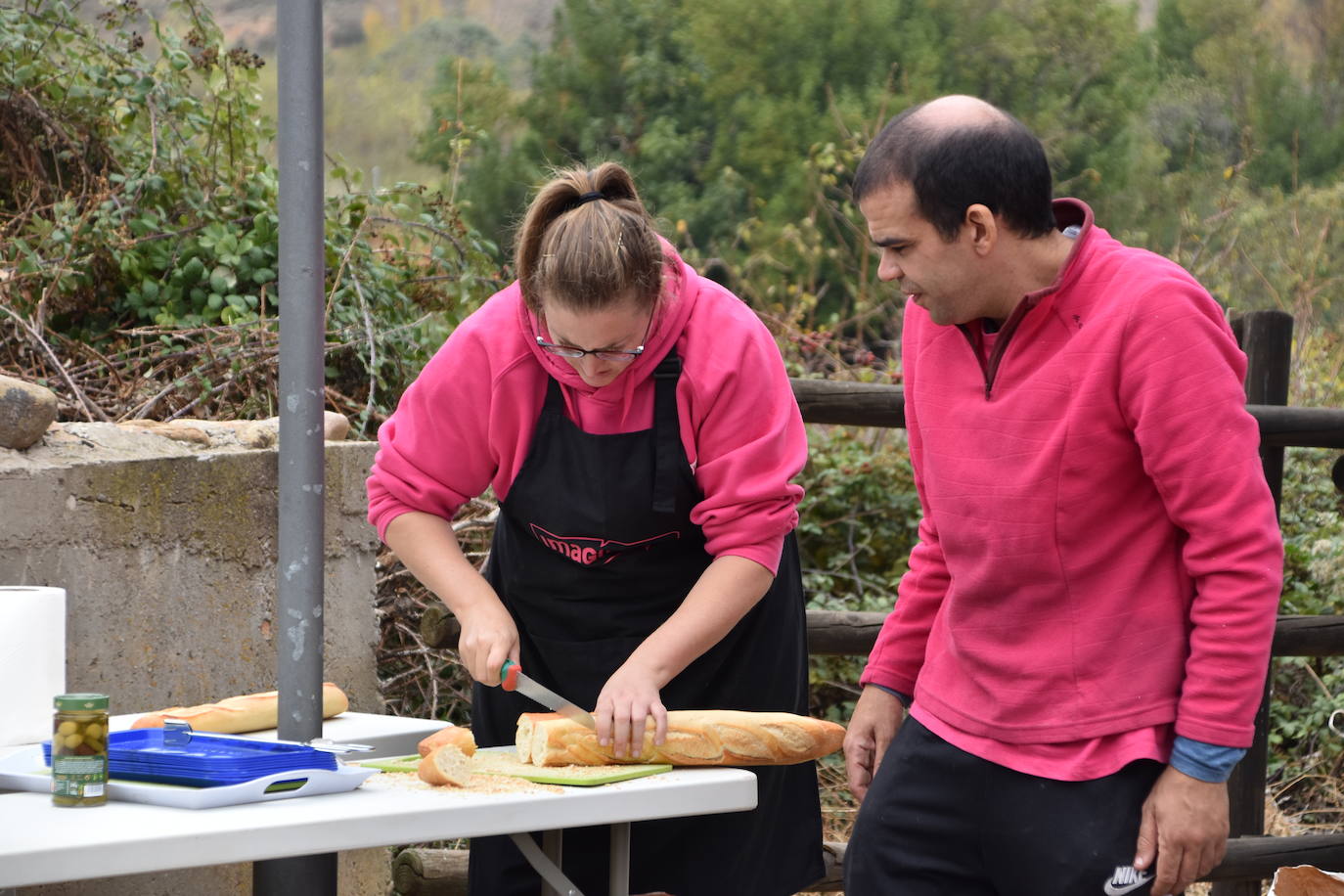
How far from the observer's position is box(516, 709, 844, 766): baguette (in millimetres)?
2152

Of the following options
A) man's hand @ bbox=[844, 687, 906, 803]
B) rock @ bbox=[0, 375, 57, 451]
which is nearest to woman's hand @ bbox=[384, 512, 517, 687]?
man's hand @ bbox=[844, 687, 906, 803]

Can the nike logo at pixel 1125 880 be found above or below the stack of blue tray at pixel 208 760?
below

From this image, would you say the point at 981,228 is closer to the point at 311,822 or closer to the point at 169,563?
the point at 311,822

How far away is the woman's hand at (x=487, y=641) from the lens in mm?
2225

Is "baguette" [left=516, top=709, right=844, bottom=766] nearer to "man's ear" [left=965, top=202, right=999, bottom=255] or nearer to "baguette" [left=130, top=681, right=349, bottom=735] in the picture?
"baguette" [left=130, top=681, right=349, bottom=735]

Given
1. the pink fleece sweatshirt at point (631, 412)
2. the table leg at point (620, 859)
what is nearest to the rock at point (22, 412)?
the pink fleece sweatshirt at point (631, 412)

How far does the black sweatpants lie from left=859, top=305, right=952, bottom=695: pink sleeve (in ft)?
0.49

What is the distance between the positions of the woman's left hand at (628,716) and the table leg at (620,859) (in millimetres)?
121

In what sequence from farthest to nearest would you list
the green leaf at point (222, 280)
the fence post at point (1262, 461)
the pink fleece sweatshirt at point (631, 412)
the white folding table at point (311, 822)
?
1. the green leaf at point (222, 280)
2. the fence post at point (1262, 461)
3. the pink fleece sweatshirt at point (631, 412)
4. the white folding table at point (311, 822)

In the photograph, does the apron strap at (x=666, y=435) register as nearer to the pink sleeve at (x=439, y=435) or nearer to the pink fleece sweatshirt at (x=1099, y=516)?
the pink sleeve at (x=439, y=435)

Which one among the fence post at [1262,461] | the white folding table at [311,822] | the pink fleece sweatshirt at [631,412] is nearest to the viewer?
the white folding table at [311,822]

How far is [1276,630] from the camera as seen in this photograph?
3916 mm

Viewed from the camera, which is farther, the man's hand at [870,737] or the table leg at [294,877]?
the man's hand at [870,737]

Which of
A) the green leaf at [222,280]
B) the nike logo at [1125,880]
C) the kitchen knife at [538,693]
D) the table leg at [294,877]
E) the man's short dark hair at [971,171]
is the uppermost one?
the green leaf at [222,280]
